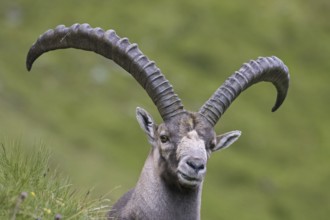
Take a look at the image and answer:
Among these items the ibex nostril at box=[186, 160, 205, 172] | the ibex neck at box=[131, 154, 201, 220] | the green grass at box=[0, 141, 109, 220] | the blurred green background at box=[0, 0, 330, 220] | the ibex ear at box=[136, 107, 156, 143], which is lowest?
the green grass at box=[0, 141, 109, 220]

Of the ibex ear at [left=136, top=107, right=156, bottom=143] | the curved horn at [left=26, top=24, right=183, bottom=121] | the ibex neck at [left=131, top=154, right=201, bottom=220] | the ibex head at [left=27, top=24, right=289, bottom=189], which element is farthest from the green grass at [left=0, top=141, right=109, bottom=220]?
the curved horn at [left=26, top=24, right=183, bottom=121]

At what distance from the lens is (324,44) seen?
163750mm

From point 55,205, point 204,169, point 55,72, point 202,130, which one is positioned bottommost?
point 55,205

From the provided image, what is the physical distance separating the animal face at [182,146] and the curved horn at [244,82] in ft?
1.23

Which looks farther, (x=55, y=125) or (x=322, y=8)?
(x=322, y=8)

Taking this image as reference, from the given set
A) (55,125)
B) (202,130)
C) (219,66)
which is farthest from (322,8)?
(202,130)

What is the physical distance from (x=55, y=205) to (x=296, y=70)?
5935 inches

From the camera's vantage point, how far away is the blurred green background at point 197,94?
119938 millimetres

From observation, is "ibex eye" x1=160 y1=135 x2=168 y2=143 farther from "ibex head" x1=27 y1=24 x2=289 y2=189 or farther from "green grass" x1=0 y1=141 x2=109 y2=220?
"green grass" x1=0 y1=141 x2=109 y2=220

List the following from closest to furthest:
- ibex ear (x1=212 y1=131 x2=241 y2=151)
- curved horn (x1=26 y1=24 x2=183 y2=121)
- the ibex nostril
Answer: the ibex nostril
curved horn (x1=26 y1=24 x2=183 y2=121)
ibex ear (x1=212 y1=131 x2=241 y2=151)

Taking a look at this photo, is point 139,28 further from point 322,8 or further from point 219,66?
point 322,8

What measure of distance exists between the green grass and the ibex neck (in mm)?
→ 1636

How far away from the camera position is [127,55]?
16.7 meters

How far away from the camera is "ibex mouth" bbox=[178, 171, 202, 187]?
14.9 metres
